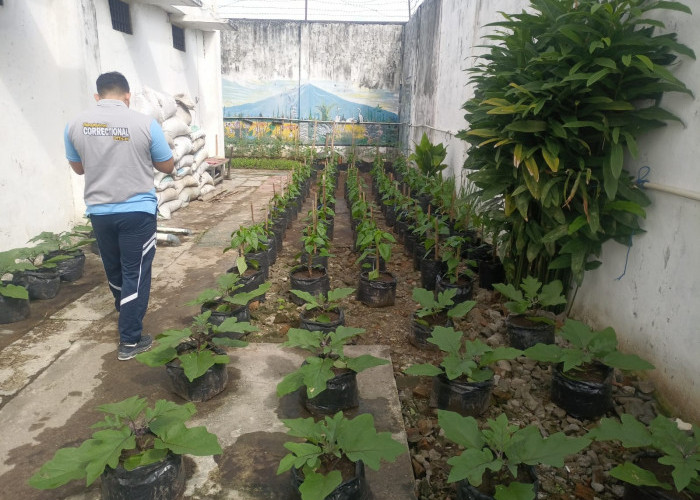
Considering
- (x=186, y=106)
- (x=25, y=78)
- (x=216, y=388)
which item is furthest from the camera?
(x=186, y=106)

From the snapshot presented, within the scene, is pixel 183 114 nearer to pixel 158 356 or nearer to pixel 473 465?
pixel 158 356

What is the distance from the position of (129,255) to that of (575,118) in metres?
3.16

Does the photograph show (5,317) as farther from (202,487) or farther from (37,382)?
(202,487)

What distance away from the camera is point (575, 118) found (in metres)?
3.24

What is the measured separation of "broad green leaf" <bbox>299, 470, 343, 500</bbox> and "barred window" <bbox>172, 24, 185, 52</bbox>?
9.59 metres

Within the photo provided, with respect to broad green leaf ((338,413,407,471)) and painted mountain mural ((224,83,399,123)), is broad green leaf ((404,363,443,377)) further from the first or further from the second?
painted mountain mural ((224,83,399,123))

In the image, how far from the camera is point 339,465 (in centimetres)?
203

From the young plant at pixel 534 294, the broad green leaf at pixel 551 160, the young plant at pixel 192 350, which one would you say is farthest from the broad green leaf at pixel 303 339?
the broad green leaf at pixel 551 160

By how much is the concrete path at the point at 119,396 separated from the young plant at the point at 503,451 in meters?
0.43

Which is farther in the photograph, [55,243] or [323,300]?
[55,243]

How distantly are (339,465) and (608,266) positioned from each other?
8.63 feet

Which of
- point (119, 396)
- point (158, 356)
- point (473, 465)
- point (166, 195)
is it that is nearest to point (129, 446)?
point (158, 356)

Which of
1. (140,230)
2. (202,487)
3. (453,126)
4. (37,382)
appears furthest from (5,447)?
(453,126)

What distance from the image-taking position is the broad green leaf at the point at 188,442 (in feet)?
6.33
